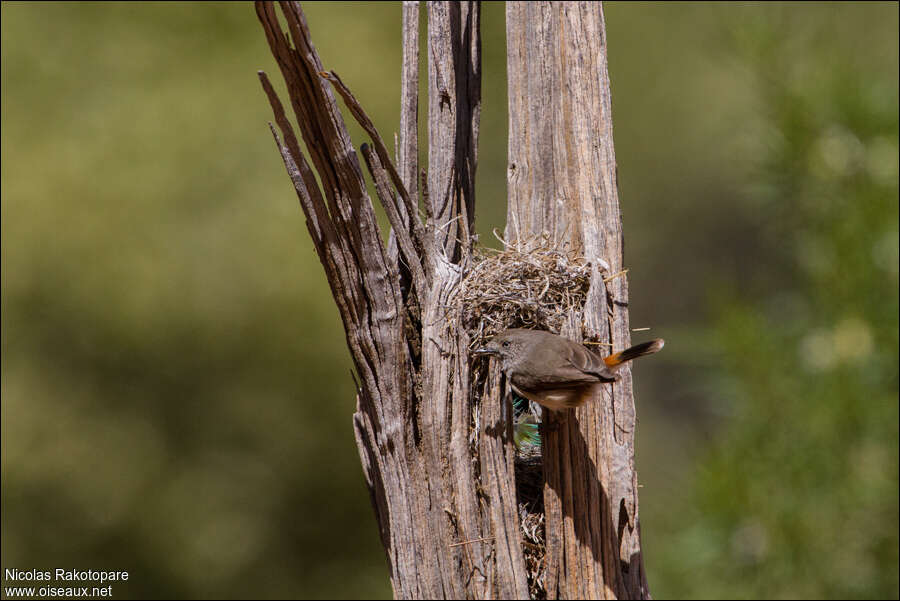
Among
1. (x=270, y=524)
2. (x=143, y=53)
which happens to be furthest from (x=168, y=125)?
(x=270, y=524)

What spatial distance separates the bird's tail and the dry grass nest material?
443 mm

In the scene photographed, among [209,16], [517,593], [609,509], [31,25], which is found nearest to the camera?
[517,593]

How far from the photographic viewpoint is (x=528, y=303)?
12.8ft

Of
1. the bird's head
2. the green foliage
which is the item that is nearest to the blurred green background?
the green foliage

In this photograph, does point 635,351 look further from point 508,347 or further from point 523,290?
point 523,290

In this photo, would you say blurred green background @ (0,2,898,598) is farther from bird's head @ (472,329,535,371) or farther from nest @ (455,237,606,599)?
bird's head @ (472,329,535,371)

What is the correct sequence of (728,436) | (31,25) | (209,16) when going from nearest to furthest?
(728,436) → (31,25) → (209,16)

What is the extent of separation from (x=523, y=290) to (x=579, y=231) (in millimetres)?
448

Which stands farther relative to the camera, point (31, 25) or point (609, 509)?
point (31, 25)

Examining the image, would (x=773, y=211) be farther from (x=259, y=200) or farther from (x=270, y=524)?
(x=270, y=524)

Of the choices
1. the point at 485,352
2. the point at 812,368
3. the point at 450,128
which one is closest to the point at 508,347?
the point at 485,352

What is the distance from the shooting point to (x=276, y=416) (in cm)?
994

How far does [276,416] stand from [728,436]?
510 cm

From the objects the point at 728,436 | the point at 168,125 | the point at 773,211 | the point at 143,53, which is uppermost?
the point at 143,53
